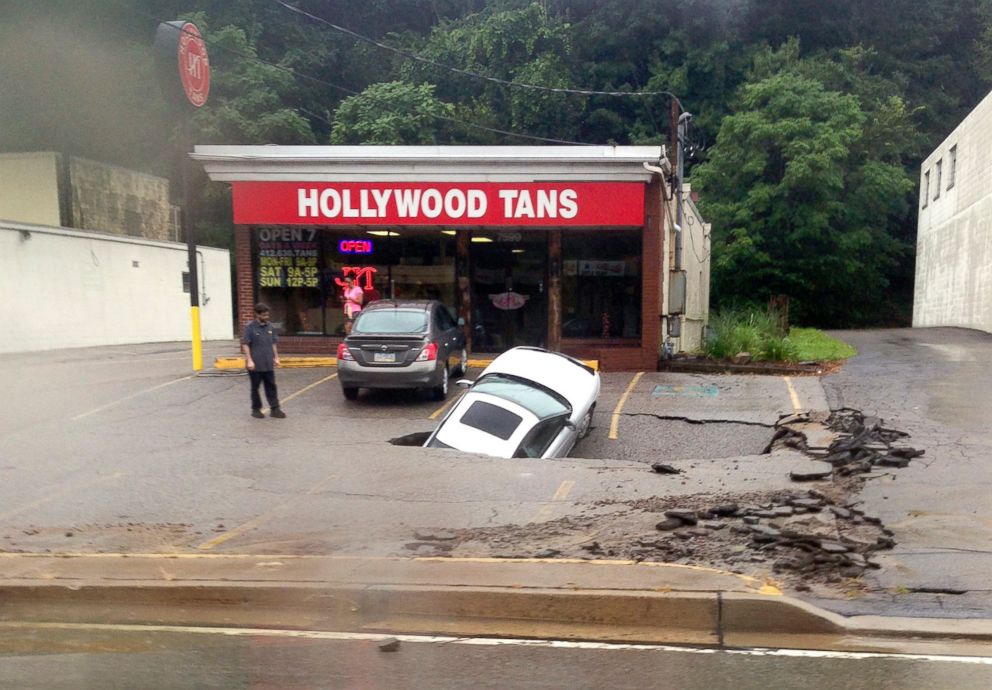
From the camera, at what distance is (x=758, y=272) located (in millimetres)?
40562

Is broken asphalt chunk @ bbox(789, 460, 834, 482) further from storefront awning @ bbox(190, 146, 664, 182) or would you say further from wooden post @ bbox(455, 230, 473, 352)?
wooden post @ bbox(455, 230, 473, 352)

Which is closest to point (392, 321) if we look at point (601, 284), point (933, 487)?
point (601, 284)

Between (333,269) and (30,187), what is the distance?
15851mm

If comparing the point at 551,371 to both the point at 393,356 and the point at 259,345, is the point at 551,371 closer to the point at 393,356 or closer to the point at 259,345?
the point at 393,356

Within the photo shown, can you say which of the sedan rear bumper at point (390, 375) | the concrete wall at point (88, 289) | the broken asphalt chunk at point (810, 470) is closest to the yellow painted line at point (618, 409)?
the sedan rear bumper at point (390, 375)

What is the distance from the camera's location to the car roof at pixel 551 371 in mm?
11844

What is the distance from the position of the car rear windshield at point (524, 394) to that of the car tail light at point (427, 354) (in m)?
2.24

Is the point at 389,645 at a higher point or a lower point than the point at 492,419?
lower

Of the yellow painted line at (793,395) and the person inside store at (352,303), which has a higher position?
the person inside store at (352,303)

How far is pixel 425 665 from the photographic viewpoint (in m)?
4.77

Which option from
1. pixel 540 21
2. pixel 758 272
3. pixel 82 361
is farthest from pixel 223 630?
pixel 540 21

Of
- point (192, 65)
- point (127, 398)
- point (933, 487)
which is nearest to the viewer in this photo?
point (933, 487)

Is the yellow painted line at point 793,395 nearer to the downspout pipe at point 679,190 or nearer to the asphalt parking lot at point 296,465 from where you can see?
the asphalt parking lot at point 296,465

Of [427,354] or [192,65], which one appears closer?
[427,354]
